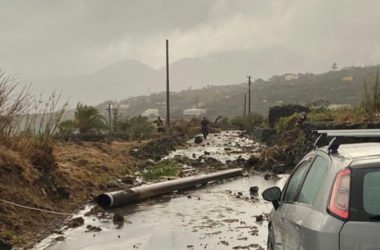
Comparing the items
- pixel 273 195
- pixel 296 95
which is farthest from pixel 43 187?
pixel 296 95

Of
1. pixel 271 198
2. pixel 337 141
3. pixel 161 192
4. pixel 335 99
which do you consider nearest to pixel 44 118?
pixel 161 192

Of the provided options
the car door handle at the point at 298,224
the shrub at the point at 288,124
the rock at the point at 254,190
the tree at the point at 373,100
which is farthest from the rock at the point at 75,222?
the shrub at the point at 288,124

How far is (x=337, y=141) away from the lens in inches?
168

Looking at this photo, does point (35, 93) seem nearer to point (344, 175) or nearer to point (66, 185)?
point (66, 185)

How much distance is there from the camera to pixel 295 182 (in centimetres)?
539

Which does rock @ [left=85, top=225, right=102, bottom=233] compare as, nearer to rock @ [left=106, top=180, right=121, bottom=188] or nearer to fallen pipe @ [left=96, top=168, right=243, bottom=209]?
fallen pipe @ [left=96, top=168, right=243, bottom=209]

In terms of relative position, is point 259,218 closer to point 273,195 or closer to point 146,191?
point 146,191

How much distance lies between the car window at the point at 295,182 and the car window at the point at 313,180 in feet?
0.87

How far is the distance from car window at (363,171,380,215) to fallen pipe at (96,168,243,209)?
30.9 ft

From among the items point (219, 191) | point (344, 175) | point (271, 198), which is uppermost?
point (344, 175)

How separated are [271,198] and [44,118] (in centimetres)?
Result: 1001

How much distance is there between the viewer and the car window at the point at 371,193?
3508 millimetres

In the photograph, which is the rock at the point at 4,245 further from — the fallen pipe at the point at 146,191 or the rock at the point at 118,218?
the fallen pipe at the point at 146,191

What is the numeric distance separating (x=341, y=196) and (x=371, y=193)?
7.3 inches
